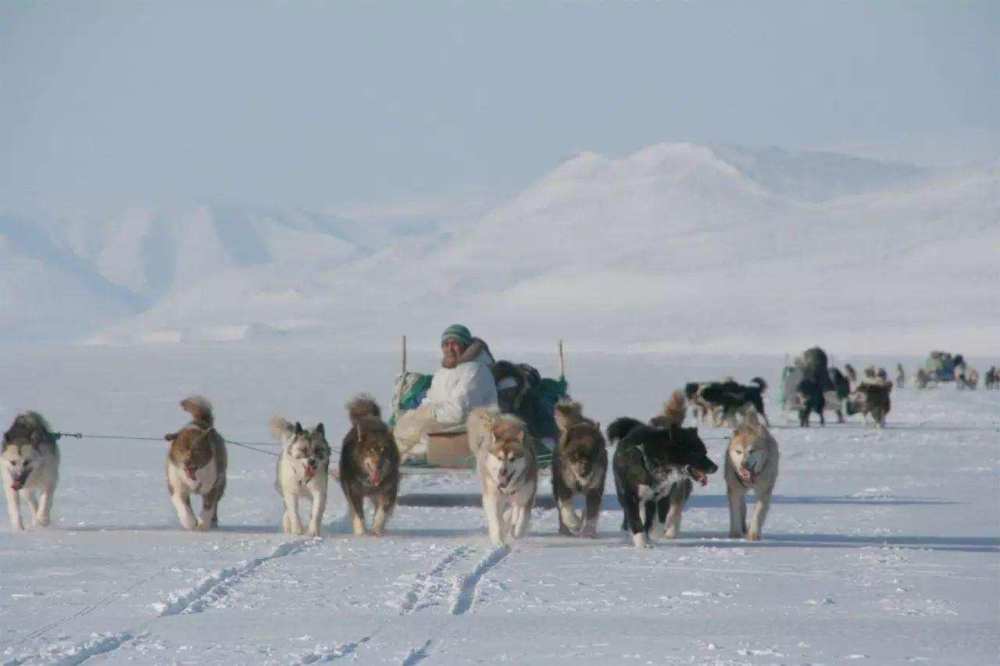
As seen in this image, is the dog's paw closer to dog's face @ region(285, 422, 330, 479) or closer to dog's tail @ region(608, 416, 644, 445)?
dog's tail @ region(608, 416, 644, 445)

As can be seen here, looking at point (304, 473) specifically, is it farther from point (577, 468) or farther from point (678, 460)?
point (678, 460)

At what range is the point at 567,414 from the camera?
11734 millimetres

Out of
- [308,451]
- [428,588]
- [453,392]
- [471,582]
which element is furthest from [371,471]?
[428,588]

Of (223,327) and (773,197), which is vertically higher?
(773,197)

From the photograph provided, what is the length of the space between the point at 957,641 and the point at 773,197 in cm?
18114

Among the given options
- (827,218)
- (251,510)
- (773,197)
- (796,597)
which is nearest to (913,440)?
(251,510)

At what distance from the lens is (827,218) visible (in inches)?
6565

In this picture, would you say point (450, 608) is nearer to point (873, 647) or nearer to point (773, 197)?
point (873, 647)

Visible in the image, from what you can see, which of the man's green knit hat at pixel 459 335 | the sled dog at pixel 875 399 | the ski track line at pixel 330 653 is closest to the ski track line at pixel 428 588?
the ski track line at pixel 330 653

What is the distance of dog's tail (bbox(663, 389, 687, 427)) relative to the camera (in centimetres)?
1153

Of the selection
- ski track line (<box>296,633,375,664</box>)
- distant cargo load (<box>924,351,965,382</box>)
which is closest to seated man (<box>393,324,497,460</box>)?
ski track line (<box>296,633,375,664</box>)

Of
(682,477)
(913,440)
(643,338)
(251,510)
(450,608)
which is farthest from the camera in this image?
(643,338)

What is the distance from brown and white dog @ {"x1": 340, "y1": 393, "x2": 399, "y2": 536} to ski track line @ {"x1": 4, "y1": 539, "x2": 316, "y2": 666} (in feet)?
2.09

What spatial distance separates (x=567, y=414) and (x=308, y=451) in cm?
150
